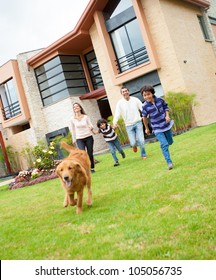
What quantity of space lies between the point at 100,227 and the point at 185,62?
578 inches

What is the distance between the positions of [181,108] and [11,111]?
549 inches

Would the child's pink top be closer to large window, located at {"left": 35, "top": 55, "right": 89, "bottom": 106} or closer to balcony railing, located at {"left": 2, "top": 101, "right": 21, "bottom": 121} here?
large window, located at {"left": 35, "top": 55, "right": 89, "bottom": 106}

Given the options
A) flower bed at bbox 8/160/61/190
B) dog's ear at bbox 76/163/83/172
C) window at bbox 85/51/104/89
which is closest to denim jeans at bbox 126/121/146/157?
flower bed at bbox 8/160/61/190

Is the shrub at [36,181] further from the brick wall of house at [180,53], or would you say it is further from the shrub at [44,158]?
the brick wall of house at [180,53]

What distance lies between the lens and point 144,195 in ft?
17.2

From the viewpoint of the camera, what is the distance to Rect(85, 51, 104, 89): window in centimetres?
2266

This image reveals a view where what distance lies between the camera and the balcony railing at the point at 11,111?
968 inches

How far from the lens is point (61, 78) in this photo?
22.0 meters

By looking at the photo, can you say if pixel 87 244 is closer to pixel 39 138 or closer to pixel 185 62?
pixel 185 62

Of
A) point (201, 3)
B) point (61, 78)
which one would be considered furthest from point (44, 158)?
point (201, 3)

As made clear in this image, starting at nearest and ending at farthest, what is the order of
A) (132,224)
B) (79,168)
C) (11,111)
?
1. (132,224)
2. (79,168)
3. (11,111)

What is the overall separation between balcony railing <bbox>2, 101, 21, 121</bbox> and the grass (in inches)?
734

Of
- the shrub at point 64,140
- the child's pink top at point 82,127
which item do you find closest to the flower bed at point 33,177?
the child's pink top at point 82,127

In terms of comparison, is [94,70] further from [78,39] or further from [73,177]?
[73,177]
